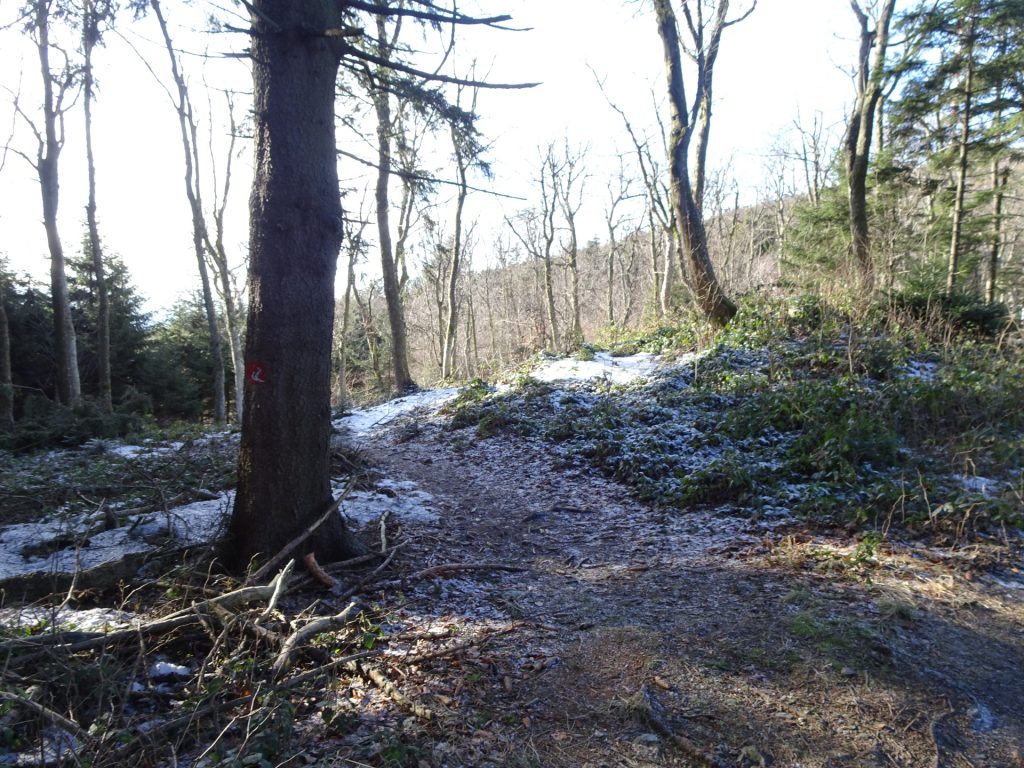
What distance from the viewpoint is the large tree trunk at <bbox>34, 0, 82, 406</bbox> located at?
1330 cm

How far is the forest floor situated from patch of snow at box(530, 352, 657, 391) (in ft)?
16.1

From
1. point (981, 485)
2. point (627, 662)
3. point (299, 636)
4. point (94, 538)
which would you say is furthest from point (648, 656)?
point (94, 538)

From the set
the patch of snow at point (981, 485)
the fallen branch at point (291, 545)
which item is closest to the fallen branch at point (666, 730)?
the fallen branch at point (291, 545)

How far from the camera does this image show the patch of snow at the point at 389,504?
5.76 m

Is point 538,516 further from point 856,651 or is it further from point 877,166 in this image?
point 877,166

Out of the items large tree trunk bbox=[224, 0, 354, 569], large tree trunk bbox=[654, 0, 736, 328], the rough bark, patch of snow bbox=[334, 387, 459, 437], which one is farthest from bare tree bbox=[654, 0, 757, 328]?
large tree trunk bbox=[224, 0, 354, 569]

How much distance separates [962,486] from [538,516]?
3.96 metres

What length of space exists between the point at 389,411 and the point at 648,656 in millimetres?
10506

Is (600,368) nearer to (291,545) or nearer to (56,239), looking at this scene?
(291,545)

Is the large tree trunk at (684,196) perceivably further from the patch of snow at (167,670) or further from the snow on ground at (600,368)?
the patch of snow at (167,670)

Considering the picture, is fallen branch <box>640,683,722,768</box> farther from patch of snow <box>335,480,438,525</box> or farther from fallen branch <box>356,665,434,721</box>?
patch of snow <box>335,480,438,525</box>

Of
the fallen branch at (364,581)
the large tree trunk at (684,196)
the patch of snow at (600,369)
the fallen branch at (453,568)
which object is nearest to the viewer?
the fallen branch at (364,581)

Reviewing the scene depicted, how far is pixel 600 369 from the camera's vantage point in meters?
10.8

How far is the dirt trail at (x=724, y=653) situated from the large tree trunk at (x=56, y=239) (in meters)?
12.5
